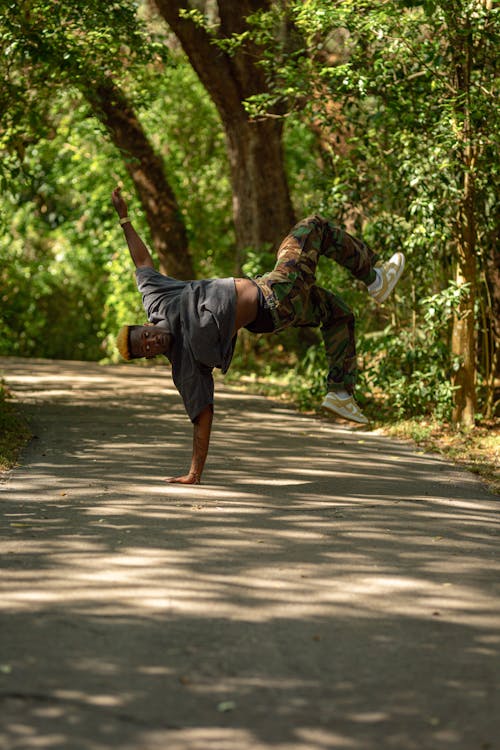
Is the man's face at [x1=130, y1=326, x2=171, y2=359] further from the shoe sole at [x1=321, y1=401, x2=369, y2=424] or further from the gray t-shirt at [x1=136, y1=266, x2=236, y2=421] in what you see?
the shoe sole at [x1=321, y1=401, x2=369, y2=424]

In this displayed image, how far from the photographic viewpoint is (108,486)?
7316 millimetres

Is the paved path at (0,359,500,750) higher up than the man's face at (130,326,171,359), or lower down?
lower down

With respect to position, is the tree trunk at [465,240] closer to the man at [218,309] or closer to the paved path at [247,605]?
the paved path at [247,605]

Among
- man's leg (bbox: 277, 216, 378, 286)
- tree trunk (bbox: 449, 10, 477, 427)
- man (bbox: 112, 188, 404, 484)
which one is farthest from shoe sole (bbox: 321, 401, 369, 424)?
tree trunk (bbox: 449, 10, 477, 427)

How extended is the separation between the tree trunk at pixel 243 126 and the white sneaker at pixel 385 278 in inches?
245

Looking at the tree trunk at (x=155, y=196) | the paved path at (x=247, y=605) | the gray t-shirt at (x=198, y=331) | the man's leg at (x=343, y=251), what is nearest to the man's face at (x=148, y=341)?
the gray t-shirt at (x=198, y=331)

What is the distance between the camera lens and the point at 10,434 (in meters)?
9.17

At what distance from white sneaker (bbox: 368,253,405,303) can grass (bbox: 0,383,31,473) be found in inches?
117

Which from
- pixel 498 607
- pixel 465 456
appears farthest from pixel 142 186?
pixel 498 607

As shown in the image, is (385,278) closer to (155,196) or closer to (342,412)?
(342,412)

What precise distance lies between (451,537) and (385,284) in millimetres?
2454

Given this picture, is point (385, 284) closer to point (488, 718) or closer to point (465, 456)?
point (465, 456)

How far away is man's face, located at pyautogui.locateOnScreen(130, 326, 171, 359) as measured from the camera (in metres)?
6.96

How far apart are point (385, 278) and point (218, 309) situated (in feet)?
5.04
